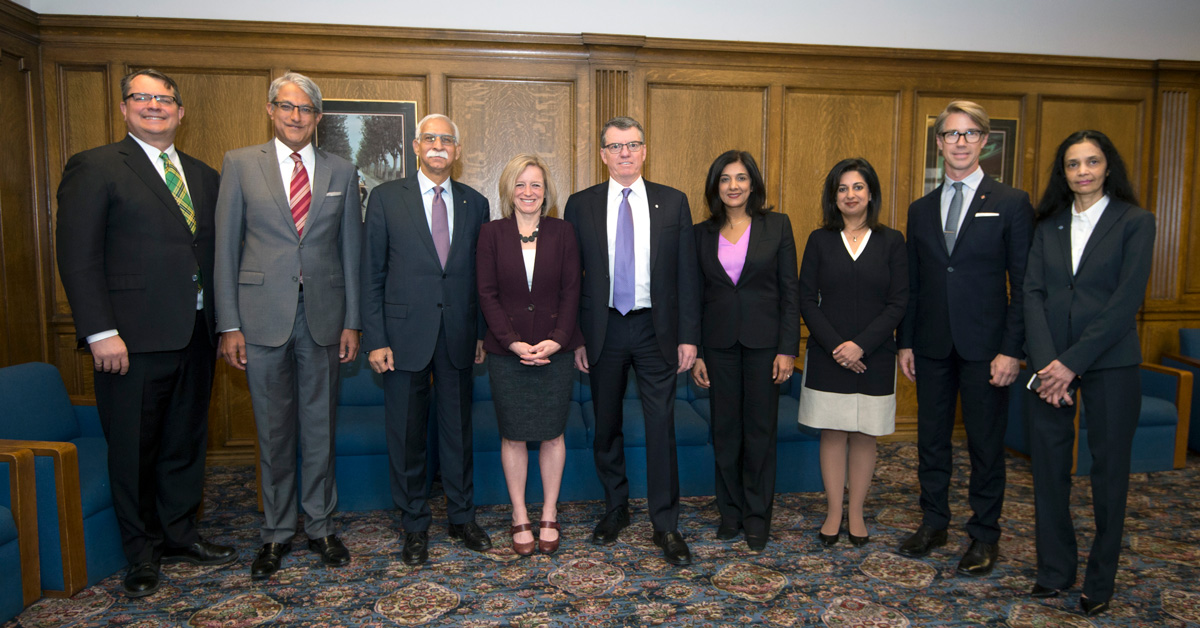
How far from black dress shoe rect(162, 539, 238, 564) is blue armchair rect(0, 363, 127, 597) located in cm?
20

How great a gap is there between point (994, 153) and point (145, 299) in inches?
217

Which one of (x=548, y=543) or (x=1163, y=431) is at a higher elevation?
(x=1163, y=431)

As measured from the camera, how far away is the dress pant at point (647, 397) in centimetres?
304

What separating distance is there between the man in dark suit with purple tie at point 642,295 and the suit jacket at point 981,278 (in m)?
1.03

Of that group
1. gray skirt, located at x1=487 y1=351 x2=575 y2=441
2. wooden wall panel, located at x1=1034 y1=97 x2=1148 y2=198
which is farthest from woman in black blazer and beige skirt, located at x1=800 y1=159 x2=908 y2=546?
wooden wall panel, located at x1=1034 y1=97 x2=1148 y2=198

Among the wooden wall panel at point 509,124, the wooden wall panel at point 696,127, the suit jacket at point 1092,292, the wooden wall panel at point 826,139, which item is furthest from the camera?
the wooden wall panel at point 826,139

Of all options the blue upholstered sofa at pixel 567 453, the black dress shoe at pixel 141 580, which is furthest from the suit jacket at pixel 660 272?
the black dress shoe at pixel 141 580

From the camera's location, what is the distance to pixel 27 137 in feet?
14.0

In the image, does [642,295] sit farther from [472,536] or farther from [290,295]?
[290,295]

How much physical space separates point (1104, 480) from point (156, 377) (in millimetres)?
3750

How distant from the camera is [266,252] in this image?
9.23 feet

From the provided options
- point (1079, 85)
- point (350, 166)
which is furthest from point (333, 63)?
point (1079, 85)

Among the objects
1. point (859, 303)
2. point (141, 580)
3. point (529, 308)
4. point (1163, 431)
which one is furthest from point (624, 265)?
point (1163, 431)

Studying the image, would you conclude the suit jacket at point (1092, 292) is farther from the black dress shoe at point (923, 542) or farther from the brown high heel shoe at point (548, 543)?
the brown high heel shoe at point (548, 543)
